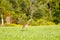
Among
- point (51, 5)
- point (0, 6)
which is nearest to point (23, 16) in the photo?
point (0, 6)

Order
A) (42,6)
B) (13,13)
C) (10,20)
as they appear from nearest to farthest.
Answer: (10,20), (13,13), (42,6)

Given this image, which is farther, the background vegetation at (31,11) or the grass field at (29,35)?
the background vegetation at (31,11)

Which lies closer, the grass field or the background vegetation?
the grass field

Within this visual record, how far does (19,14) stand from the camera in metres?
29.0

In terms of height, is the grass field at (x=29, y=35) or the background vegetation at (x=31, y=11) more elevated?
the grass field at (x=29, y=35)

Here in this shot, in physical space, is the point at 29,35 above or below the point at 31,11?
above

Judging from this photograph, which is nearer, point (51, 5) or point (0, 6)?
point (0, 6)

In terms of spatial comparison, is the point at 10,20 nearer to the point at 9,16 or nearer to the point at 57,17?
the point at 9,16

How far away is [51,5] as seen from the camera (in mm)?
32656

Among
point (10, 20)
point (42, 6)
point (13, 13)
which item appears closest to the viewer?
point (10, 20)

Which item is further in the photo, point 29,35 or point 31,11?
point 31,11

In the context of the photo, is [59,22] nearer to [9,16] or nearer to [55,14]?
[55,14]

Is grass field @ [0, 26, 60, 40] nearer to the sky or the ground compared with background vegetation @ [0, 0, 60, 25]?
nearer to the sky

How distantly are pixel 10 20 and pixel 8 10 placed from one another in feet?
9.06
